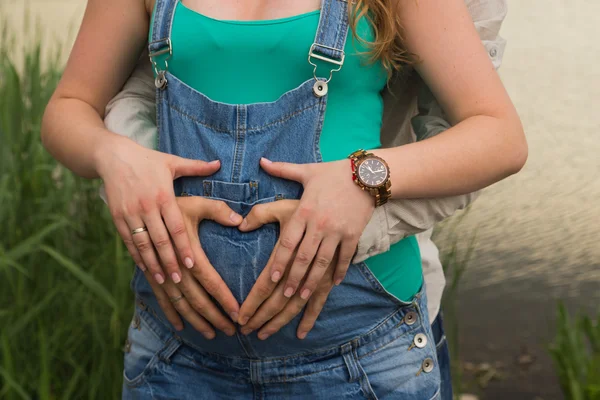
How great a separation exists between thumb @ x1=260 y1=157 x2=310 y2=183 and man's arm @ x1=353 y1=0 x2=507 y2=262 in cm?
13

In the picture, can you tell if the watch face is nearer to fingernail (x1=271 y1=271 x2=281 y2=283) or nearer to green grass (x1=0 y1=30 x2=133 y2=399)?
fingernail (x1=271 y1=271 x2=281 y2=283)

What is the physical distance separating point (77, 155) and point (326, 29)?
18.5 inches

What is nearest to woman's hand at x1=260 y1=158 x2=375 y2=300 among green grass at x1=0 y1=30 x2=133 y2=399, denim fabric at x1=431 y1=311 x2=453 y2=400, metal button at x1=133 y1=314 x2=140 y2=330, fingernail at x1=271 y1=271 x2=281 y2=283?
fingernail at x1=271 y1=271 x2=281 y2=283

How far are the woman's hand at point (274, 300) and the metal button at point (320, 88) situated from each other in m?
0.17

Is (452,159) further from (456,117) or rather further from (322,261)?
(322,261)

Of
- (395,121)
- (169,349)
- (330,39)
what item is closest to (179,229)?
(169,349)

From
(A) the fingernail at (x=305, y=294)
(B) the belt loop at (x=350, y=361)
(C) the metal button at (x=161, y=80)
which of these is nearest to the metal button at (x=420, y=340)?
(B) the belt loop at (x=350, y=361)

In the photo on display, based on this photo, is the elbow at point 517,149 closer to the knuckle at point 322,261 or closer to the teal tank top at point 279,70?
the teal tank top at point 279,70

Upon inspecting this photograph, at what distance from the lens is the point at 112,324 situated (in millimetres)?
1993

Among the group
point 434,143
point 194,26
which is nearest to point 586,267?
point 434,143

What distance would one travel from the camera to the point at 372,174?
1041mm

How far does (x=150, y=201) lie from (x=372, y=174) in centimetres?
33

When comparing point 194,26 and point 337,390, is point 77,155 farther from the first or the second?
point 337,390

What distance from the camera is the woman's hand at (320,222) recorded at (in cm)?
105
